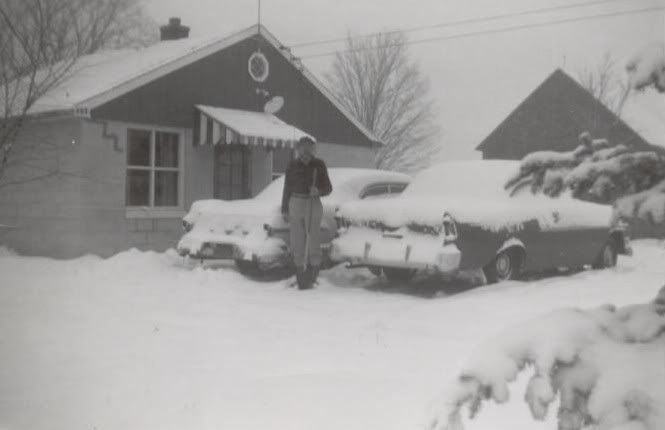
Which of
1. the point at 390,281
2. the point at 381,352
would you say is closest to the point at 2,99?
the point at 381,352

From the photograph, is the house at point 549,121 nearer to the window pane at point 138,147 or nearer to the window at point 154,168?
the window at point 154,168

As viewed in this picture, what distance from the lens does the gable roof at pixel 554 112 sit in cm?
161

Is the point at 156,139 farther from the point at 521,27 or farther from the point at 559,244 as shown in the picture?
the point at 521,27

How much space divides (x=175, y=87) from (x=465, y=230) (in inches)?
174

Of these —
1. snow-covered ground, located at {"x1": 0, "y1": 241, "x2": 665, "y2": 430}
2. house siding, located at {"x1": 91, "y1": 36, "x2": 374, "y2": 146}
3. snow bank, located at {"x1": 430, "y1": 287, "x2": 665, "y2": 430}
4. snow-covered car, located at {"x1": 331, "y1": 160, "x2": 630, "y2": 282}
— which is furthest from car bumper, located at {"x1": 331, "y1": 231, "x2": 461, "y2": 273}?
snow bank, located at {"x1": 430, "y1": 287, "x2": 665, "y2": 430}

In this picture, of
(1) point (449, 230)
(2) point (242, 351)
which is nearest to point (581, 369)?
(2) point (242, 351)

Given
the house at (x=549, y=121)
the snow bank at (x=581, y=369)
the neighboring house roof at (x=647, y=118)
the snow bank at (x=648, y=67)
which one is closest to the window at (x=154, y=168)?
the house at (x=549, y=121)

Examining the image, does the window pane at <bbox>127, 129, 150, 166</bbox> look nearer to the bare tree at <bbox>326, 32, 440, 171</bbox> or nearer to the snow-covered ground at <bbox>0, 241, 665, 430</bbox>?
the snow-covered ground at <bbox>0, 241, 665, 430</bbox>

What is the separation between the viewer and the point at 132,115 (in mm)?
7711

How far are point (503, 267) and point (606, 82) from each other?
6.70 feet

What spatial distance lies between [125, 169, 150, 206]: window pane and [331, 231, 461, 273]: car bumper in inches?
118

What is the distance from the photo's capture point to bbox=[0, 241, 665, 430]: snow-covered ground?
2.28 metres

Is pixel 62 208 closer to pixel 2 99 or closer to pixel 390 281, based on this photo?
pixel 2 99

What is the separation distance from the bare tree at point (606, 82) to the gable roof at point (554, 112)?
0.05ft
